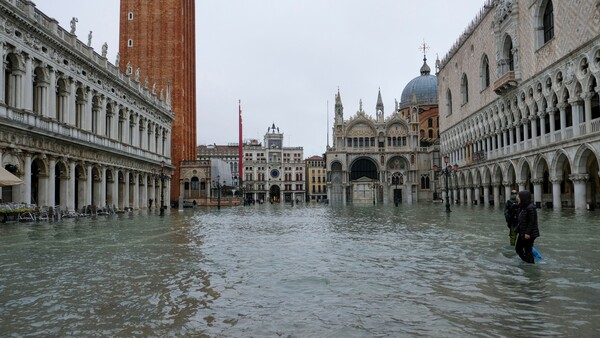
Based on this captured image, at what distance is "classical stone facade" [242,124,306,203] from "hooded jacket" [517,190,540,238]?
4445 inches

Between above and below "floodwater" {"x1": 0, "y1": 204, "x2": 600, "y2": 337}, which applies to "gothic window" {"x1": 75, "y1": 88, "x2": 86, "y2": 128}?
above

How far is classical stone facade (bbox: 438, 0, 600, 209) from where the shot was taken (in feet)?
96.8

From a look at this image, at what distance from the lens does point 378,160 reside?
83.2m

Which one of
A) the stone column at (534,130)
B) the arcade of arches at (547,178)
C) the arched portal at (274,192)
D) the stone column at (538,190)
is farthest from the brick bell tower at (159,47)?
the arched portal at (274,192)

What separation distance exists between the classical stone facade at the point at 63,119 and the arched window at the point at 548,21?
29.1 metres

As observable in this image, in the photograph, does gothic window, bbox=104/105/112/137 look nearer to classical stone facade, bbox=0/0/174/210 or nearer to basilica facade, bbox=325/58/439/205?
classical stone facade, bbox=0/0/174/210

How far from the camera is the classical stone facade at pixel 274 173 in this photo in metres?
123

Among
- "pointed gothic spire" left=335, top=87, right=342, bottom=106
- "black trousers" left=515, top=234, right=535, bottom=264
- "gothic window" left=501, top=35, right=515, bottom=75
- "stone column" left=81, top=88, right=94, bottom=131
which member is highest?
"pointed gothic spire" left=335, top=87, right=342, bottom=106

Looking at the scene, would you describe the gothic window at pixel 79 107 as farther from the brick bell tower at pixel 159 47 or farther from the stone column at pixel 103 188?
the brick bell tower at pixel 159 47

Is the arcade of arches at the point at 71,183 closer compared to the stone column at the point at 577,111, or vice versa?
the arcade of arches at the point at 71,183

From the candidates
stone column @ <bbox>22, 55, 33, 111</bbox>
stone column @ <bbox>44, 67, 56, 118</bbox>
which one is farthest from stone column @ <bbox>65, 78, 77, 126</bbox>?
stone column @ <bbox>22, 55, 33, 111</bbox>

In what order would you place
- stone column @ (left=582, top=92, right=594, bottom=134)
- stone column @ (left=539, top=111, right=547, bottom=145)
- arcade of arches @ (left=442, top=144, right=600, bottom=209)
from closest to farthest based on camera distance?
stone column @ (left=582, top=92, right=594, bottom=134) < arcade of arches @ (left=442, top=144, right=600, bottom=209) < stone column @ (left=539, top=111, right=547, bottom=145)

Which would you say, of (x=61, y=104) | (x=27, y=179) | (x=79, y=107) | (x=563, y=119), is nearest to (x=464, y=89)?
(x=563, y=119)

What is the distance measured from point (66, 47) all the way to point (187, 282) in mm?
29133
